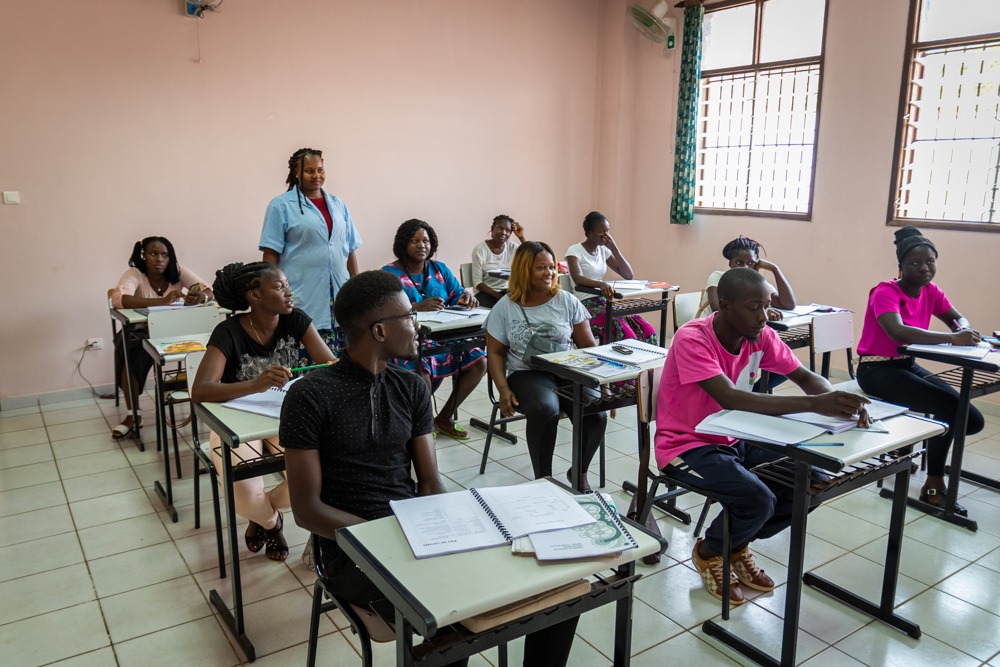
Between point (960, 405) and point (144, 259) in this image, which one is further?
point (144, 259)

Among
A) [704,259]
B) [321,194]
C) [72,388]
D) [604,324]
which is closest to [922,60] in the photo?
[704,259]

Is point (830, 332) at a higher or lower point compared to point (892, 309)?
lower

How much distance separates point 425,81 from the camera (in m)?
5.98

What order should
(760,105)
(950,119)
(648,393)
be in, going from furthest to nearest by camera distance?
(760,105), (950,119), (648,393)

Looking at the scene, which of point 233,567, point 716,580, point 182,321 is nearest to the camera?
point 233,567

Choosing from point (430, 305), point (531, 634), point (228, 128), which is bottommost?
point (531, 634)

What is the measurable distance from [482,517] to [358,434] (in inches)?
16.2

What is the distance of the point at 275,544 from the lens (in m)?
2.88

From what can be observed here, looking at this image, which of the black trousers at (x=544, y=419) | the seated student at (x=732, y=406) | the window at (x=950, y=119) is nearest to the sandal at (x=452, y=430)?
the black trousers at (x=544, y=419)

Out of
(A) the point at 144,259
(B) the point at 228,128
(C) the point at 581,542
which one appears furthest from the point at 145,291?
(C) the point at 581,542

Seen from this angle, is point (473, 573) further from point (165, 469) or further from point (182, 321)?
point (182, 321)

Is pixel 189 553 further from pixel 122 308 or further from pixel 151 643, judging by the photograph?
pixel 122 308

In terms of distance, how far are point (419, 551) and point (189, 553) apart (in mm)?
1926

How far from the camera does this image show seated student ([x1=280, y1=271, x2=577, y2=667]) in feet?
5.53
